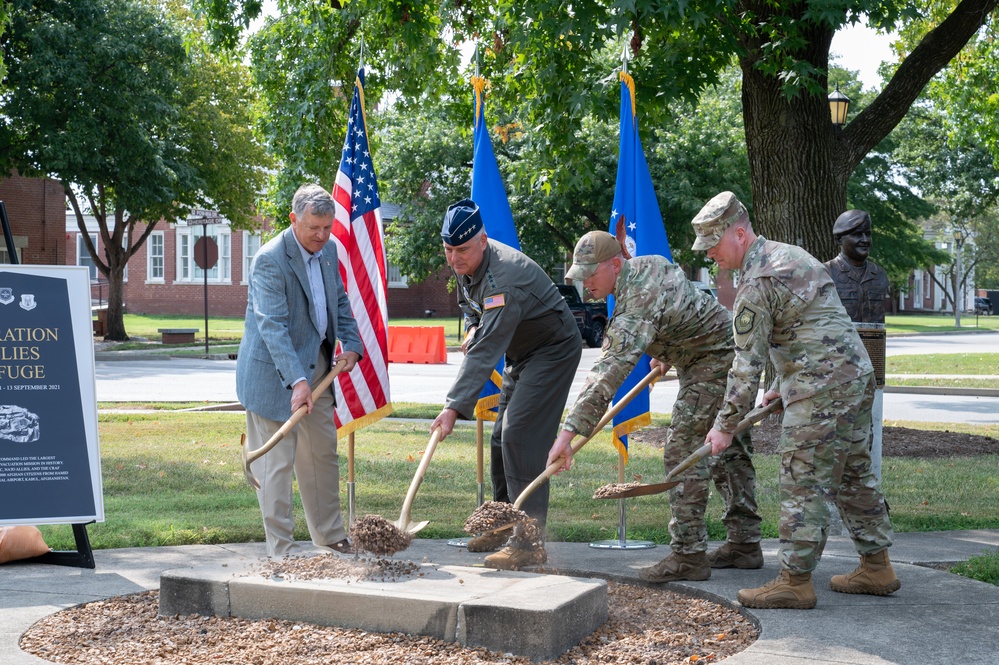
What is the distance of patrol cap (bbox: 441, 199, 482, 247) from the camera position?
5.75 meters

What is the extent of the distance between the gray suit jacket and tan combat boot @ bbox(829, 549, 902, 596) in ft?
10.2

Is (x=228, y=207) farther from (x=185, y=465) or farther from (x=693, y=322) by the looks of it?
(x=693, y=322)

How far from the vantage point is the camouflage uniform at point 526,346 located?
19.2 ft

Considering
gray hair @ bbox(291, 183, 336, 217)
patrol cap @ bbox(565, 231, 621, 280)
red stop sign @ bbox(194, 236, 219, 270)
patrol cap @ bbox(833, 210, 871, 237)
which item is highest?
red stop sign @ bbox(194, 236, 219, 270)

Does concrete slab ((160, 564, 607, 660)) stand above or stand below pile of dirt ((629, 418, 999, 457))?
above

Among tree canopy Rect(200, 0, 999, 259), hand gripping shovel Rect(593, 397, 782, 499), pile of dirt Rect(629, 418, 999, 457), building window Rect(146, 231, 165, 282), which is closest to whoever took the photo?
hand gripping shovel Rect(593, 397, 782, 499)

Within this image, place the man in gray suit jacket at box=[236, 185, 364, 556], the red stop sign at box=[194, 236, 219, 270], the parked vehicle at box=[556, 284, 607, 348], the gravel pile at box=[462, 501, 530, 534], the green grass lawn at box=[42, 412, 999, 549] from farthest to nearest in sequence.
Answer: the parked vehicle at box=[556, 284, 607, 348] < the red stop sign at box=[194, 236, 219, 270] < the green grass lawn at box=[42, 412, 999, 549] < the man in gray suit jacket at box=[236, 185, 364, 556] < the gravel pile at box=[462, 501, 530, 534]

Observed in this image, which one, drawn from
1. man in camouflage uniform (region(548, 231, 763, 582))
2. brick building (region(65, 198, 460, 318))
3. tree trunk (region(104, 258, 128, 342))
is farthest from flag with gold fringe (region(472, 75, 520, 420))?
brick building (region(65, 198, 460, 318))

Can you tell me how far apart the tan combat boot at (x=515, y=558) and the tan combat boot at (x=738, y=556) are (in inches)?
40.2

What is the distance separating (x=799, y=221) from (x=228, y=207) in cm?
2791

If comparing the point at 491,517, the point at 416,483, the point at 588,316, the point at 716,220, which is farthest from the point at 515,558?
the point at 588,316

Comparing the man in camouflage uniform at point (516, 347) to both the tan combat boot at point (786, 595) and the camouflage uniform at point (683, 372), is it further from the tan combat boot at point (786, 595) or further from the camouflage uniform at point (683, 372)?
the tan combat boot at point (786, 595)

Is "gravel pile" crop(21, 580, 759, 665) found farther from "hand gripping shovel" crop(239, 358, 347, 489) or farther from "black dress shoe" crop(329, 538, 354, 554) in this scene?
"black dress shoe" crop(329, 538, 354, 554)

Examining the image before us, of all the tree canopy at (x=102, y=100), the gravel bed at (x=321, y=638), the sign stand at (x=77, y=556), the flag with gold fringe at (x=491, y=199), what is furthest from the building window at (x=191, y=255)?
the gravel bed at (x=321, y=638)
